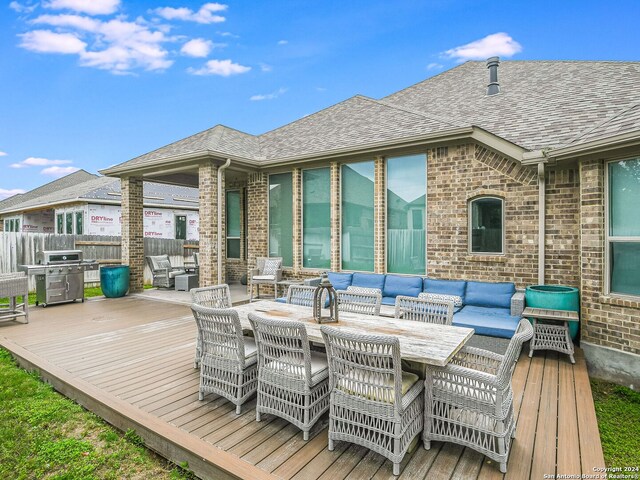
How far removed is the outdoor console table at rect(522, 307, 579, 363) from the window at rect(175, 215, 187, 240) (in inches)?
635

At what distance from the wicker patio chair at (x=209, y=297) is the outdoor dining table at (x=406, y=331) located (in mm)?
479

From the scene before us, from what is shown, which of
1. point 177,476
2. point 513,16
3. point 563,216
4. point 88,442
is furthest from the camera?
point 513,16

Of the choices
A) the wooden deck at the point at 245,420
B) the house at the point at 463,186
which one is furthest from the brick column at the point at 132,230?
the wooden deck at the point at 245,420

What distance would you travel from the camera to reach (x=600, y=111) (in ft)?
19.4

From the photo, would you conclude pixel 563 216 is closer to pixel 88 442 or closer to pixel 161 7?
pixel 88 442

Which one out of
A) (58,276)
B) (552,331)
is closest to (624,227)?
(552,331)

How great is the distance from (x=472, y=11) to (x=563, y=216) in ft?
24.9

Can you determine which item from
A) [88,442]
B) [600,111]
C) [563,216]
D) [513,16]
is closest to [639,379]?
[563,216]

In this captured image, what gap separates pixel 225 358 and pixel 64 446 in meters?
1.44

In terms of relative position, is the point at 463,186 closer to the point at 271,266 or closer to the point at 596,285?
the point at 596,285

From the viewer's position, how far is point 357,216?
7574 millimetres

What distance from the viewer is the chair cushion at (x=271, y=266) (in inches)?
328

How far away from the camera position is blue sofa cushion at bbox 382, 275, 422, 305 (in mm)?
6371

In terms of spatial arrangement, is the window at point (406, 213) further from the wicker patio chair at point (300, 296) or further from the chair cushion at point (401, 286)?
the wicker patio chair at point (300, 296)
